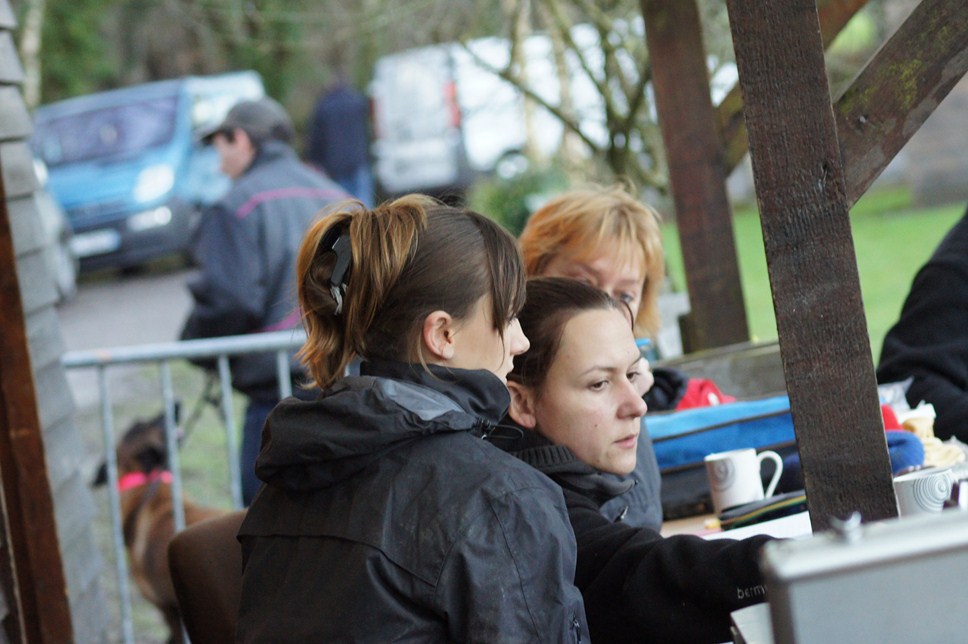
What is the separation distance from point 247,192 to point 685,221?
177cm

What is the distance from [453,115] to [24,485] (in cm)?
1108

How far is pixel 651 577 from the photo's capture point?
189cm

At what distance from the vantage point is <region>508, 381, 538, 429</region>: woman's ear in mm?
2238

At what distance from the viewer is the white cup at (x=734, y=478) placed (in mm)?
2555

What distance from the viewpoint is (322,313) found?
2.03 metres

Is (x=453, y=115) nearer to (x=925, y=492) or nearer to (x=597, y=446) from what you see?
(x=597, y=446)

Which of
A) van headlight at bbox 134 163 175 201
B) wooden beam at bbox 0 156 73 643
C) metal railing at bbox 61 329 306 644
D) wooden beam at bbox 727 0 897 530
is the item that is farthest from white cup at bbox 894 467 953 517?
van headlight at bbox 134 163 175 201

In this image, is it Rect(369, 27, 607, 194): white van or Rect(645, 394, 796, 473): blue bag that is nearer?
Rect(645, 394, 796, 473): blue bag

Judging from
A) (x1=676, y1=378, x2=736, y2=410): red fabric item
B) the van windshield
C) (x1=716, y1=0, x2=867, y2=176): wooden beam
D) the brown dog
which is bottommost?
the brown dog

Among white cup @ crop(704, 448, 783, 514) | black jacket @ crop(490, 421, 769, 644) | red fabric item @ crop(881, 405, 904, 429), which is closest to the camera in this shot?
black jacket @ crop(490, 421, 769, 644)

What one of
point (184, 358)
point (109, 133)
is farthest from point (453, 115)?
point (184, 358)

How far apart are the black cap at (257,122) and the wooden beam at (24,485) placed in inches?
83.3

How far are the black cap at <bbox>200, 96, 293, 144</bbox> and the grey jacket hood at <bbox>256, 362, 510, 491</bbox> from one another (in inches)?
138

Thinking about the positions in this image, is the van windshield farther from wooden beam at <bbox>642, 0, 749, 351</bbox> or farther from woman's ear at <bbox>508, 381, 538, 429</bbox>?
woman's ear at <bbox>508, 381, 538, 429</bbox>
